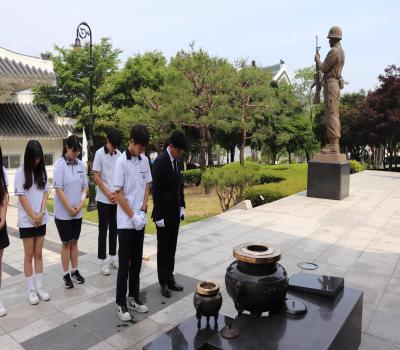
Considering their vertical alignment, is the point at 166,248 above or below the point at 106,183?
below

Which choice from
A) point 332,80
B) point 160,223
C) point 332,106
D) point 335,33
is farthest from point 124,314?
point 335,33

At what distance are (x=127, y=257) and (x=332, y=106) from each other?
329 inches

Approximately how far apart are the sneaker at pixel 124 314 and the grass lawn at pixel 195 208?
4392 millimetres

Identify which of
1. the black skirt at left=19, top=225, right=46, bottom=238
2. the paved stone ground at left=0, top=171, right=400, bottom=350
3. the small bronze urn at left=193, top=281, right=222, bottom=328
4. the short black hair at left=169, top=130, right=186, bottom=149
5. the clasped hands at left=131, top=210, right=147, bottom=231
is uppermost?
the short black hair at left=169, top=130, right=186, bottom=149

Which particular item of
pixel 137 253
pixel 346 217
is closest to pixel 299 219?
pixel 346 217

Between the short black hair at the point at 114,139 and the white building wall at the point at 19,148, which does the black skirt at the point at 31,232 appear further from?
the white building wall at the point at 19,148

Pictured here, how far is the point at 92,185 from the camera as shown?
10891 millimetres

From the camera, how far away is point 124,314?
3.14 metres

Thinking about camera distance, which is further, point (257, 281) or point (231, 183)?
point (231, 183)

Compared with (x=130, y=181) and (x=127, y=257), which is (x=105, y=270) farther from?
(x=130, y=181)

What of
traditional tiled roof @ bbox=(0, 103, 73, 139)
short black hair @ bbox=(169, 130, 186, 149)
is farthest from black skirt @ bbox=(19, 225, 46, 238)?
traditional tiled roof @ bbox=(0, 103, 73, 139)

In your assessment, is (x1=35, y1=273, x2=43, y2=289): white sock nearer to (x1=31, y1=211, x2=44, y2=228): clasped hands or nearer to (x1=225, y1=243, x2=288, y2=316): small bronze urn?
(x1=31, y1=211, x2=44, y2=228): clasped hands

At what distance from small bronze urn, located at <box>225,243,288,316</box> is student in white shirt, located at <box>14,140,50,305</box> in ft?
7.46

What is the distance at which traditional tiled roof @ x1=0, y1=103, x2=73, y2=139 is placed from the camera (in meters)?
15.8
